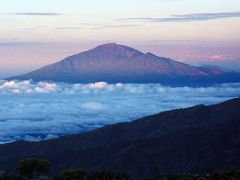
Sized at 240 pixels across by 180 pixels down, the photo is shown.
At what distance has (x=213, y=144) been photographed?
581 feet

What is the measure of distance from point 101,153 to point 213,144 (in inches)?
1292

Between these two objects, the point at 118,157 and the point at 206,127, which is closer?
the point at 118,157

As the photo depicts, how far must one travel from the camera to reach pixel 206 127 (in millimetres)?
195750

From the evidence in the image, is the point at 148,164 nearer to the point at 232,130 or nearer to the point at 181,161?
the point at 181,161

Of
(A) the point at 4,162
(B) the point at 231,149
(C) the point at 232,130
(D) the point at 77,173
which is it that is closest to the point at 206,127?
(C) the point at 232,130

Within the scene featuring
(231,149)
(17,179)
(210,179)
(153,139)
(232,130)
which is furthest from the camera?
(153,139)

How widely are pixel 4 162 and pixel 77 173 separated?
11143cm

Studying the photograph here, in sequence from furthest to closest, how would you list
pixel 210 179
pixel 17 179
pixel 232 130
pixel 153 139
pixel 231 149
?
pixel 153 139 < pixel 232 130 < pixel 231 149 < pixel 17 179 < pixel 210 179

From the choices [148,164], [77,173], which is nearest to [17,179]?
[77,173]

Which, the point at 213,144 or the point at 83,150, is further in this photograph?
the point at 83,150

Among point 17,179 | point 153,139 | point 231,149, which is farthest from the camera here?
point 153,139

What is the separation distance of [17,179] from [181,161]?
86118mm

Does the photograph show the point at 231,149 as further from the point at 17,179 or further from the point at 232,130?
the point at 17,179

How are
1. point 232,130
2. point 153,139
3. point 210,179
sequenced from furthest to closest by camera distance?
point 153,139, point 232,130, point 210,179
